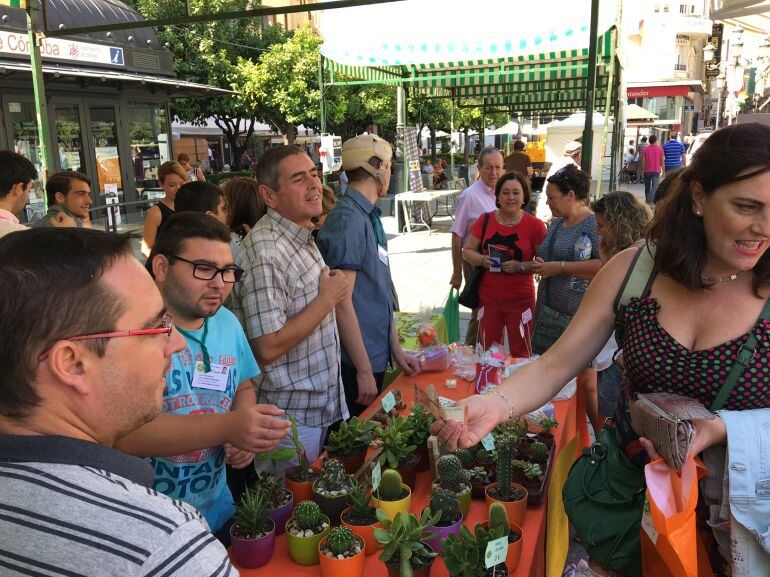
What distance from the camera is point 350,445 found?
2.24 m

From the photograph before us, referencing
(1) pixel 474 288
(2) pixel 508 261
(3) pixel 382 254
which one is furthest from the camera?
(1) pixel 474 288

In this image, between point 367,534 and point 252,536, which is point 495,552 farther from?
point 252,536

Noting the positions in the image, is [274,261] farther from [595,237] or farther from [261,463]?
[595,237]

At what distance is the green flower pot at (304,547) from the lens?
170 cm

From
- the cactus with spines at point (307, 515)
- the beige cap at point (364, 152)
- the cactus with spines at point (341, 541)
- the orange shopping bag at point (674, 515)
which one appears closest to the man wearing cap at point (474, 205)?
the beige cap at point (364, 152)

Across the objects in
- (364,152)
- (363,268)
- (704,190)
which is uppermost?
(364,152)

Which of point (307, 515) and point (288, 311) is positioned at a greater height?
point (288, 311)

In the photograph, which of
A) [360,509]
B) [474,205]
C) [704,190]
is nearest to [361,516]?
[360,509]

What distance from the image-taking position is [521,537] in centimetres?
172

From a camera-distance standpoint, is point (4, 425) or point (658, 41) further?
point (658, 41)

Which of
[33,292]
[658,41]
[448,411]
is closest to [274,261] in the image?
[448,411]

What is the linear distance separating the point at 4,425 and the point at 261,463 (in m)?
1.54

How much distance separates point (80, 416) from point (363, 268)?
7.46ft

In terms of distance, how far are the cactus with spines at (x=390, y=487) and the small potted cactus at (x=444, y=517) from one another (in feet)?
0.47
